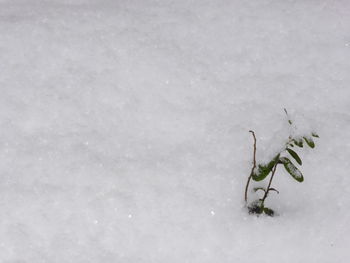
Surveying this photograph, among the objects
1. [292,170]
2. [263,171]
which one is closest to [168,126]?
[263,171]

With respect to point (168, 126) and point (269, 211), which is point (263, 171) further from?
point (168, 126)

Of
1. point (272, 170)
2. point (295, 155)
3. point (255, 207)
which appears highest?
point (295, 155)

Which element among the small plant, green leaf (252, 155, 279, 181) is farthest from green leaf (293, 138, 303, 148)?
green leaf (252, 155, 279, 181)

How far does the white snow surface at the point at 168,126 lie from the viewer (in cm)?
208

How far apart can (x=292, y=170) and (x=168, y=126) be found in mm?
611

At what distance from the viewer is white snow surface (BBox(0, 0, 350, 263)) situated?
6.83 feet

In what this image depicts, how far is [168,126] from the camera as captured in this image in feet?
7.79

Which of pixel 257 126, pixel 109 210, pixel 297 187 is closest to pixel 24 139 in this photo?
pixel 109 210

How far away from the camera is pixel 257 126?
238 centimetres

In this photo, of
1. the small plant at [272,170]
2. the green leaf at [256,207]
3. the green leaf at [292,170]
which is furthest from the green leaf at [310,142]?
the green leaf at [256,207]

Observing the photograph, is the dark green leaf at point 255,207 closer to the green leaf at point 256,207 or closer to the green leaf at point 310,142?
the green leaf at point 256,207

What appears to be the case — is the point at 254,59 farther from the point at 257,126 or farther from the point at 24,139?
the point at 24,139

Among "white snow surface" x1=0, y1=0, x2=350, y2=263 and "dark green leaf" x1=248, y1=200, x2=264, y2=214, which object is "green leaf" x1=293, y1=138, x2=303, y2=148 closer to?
"white snow surface" x1=0, y1=0, x2=350, y2=263

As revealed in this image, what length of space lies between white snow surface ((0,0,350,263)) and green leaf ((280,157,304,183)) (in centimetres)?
14
